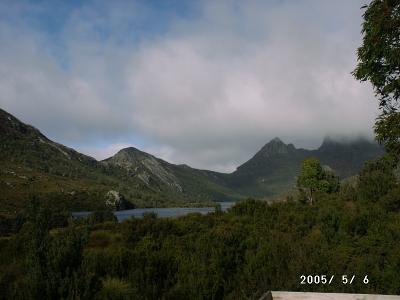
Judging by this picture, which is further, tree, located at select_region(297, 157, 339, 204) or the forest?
tree, located at select_region(297, 157, 339, 204)

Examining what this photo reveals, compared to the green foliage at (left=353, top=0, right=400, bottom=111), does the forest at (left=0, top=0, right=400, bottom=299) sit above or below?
below

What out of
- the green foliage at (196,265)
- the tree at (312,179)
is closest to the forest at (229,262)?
the green foliage at (196,265)

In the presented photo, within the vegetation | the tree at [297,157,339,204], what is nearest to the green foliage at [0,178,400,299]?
the vegetation

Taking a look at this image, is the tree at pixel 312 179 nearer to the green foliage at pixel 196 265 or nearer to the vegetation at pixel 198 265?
the vegetation at pixel 198 265

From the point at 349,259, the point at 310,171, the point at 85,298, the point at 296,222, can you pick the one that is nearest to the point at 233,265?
the point at 349,259

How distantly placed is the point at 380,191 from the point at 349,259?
26.9m

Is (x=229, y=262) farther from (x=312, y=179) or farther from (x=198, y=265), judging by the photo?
(x=312, y=179)

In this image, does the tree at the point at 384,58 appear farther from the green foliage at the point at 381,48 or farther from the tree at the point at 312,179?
the tree at the point at 312,179

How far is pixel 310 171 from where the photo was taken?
5788 centimetres

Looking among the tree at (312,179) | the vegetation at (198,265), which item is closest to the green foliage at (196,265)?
the vegetation at (198,265)

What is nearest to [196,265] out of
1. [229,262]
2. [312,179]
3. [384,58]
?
[229,262]

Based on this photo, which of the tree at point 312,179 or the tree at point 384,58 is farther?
the tree at point 312,179

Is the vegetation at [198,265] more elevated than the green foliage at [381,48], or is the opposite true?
the green foliage at [381,48]

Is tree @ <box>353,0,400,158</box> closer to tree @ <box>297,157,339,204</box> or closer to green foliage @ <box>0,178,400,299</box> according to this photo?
green foliage @ <box>0,178,400,299</box>
